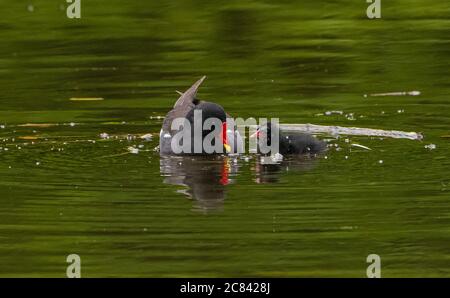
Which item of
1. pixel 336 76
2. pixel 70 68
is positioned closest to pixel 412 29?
pixel 336 76

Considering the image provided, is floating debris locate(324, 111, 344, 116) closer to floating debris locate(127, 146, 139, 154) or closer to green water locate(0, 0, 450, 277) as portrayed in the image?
green water locate(0, 0, 450, 277)

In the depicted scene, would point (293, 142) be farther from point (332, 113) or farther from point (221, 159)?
point (332, 113)

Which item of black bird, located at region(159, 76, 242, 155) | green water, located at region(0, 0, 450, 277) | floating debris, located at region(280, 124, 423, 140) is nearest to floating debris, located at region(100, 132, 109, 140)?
green water, located at region(0, 0, 450, 277)

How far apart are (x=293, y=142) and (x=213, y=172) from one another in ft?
3.65

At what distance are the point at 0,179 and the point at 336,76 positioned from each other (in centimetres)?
551

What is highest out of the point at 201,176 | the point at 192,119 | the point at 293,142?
the point at 192,119

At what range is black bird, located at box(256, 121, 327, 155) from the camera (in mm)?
11547

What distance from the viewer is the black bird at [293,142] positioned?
11.5 meters

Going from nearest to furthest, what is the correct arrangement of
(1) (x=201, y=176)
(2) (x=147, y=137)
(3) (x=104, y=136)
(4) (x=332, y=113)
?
(1) (x=201, y=176), (3) (x=104, y=136), (2) (x=147, y=137), (4) (x=332, y=113)

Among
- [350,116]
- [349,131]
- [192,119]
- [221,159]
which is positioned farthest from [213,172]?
[350,116]

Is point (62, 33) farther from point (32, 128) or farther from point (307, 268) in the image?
point (307, 268)

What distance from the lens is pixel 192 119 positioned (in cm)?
1223

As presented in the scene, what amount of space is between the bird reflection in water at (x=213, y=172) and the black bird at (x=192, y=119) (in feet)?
0.59

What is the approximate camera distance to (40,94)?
565 inches
